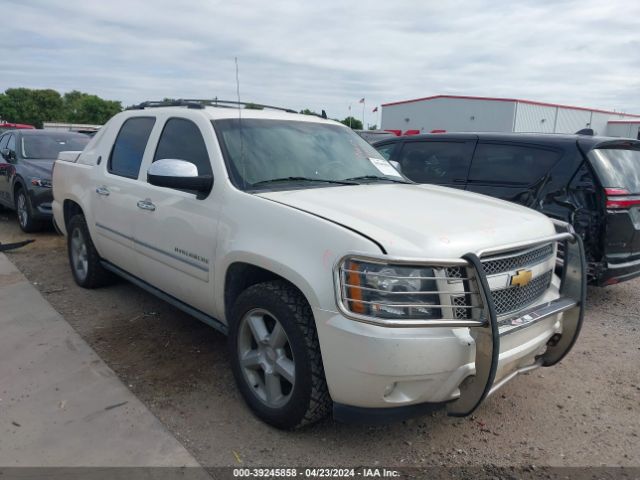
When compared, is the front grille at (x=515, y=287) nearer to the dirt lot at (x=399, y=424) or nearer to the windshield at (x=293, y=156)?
the dirt lot at (x=399, y=424)

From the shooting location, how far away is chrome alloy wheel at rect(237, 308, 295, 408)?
2.90 metres

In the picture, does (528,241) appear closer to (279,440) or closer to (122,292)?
(279,440)

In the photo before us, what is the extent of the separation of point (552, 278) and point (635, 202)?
233cm

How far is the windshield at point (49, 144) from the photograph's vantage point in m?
8.97

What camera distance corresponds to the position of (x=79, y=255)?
18.4ft

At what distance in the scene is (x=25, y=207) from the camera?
8359 mm

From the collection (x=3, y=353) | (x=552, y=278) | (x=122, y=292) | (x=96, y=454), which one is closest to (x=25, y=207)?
(x=122, y=292)

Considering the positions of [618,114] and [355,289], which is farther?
[618,114]

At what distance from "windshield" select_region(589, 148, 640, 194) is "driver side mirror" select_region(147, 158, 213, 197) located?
12.0ft

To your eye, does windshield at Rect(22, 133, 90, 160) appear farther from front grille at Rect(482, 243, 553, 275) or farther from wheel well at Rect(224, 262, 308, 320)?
front grille at Rect(482, 243, 553, 275)

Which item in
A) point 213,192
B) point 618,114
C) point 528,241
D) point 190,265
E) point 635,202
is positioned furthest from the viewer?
point 618,114

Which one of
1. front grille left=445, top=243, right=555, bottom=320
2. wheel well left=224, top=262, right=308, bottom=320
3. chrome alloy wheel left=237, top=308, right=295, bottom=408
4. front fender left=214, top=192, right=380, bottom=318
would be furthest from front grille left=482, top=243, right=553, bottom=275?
wheel well left=224, top=262, right=308, bottom=320

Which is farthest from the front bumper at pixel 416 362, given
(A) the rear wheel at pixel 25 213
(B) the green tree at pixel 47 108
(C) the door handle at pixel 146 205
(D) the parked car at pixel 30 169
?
(B) the green tree at pixel 47 108

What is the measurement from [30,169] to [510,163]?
281 inches
